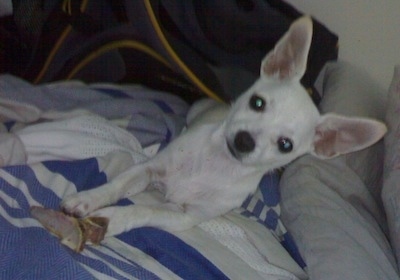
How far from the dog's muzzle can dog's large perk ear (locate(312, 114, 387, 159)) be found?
7.8 inches

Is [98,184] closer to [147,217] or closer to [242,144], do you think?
[147,217]

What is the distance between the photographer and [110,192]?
4.90ft

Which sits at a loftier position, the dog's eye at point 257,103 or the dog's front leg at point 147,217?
the dog's eye at point 257,103

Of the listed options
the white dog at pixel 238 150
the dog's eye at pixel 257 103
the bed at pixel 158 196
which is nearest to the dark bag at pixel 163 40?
the bed at pixel 158 196

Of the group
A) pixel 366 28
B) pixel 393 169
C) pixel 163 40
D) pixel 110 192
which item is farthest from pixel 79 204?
pixel 366 28

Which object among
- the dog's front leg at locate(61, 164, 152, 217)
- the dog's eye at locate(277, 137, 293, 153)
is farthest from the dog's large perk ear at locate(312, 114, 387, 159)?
the dog's front leg at locate(61, 164, 152, 217)

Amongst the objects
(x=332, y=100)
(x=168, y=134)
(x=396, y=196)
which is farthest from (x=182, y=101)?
(x=396, y=196)

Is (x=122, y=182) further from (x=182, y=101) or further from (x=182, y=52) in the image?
(x=182, y=101)

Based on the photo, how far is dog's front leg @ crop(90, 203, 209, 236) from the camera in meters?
1.40

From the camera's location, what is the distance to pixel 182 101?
2107 mm

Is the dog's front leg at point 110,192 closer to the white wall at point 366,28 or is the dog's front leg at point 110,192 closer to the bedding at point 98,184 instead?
the bedding at point 98,184

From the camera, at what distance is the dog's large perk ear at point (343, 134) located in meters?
1.50

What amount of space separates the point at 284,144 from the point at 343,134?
0.16 meters

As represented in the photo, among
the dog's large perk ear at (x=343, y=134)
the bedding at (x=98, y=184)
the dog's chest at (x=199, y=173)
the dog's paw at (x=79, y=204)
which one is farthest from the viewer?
the dog's chest at (x=199, y=173)
